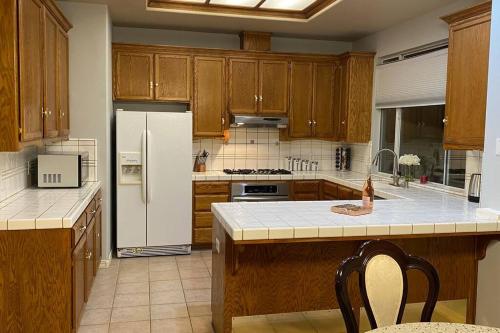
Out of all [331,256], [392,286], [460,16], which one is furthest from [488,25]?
[392,286]

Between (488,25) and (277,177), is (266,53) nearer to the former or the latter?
(277,177)

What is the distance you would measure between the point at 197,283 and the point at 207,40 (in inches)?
119

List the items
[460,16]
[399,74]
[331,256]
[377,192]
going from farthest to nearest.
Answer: [399,74] → [377,192] → [460,16] → [331,256]

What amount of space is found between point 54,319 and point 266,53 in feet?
12.7

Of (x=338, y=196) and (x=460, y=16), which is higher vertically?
(x=460, y=16)

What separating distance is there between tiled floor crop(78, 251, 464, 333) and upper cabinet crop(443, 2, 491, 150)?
4.48 feet

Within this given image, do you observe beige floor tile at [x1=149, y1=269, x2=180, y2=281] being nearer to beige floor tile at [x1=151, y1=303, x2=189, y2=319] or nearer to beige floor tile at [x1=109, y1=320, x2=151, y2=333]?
beige floor tile at [x1=151, y1=303, x2=189, y2=319]

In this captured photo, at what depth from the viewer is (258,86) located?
5625 millimetres

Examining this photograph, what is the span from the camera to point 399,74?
5.05 meters

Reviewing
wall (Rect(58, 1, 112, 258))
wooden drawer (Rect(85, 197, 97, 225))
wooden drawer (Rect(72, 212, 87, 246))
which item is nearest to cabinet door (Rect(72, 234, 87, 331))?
wooden drawer (Rect(72, 212, 87, 246))

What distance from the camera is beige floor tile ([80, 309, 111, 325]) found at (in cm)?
339

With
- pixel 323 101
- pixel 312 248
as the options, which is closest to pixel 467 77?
pixel 312 248

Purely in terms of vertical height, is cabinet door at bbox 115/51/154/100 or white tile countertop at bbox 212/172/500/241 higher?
cabinet door at bbox 115/51/154/100

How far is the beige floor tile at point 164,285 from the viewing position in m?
4.09
